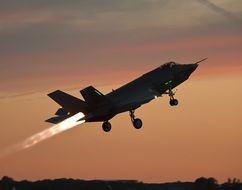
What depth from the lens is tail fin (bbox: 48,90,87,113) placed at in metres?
134

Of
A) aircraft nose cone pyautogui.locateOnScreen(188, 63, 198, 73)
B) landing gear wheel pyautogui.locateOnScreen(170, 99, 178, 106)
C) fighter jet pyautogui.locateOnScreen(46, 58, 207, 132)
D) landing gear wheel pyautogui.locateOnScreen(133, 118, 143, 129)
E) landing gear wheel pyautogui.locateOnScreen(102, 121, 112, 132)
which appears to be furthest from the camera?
aircraft nose cone pyautogui.locateOnScreen(188, 63, 198, 73)

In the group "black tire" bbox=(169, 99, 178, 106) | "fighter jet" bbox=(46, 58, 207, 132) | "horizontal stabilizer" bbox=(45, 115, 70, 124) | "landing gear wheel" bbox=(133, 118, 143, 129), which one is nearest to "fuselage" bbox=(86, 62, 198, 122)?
"fighter jet" bbox=(46, 58, 207, 132)

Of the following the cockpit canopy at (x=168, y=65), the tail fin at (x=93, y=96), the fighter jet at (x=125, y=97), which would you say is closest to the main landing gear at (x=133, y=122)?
the fighter jet at (x=125, y=97)

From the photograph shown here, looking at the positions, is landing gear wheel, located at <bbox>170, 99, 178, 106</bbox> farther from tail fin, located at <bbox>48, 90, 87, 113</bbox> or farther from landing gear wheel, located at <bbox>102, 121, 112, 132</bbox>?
tail fin, located at <bbox>48, 90, 87, 113</bbox>

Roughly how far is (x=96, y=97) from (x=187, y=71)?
16816 mm

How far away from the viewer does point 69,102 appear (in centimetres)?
13512

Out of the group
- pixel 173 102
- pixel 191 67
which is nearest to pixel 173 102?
pixel 173 102

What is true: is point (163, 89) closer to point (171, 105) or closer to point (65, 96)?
point (171, 105)

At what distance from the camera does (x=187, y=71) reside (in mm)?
146375

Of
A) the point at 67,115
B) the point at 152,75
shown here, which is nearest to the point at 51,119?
the point at 67,115

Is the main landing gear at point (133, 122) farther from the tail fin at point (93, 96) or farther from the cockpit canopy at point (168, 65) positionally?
the cockpit canopy at point (168, 65)

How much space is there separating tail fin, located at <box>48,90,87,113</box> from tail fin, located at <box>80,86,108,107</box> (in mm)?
1041

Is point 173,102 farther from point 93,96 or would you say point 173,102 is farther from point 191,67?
point 93,96

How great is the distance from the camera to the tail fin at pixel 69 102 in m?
134
